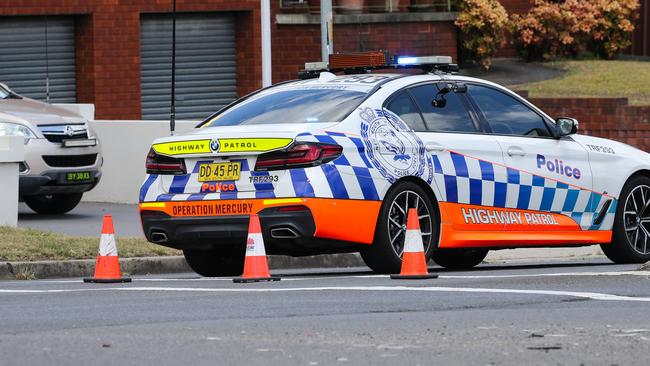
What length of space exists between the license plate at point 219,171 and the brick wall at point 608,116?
13686 millimetres

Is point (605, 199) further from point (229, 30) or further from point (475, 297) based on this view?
point (229, 30)

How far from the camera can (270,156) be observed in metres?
10.9

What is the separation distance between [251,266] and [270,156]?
74 cm

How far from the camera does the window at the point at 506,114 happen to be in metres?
12.3

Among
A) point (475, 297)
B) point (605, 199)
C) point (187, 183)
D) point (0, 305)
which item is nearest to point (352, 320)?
point (475, 297)

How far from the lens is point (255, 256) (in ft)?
35.1

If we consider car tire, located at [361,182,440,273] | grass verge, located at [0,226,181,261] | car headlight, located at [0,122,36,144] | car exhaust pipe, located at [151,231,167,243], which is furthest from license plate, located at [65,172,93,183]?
car tire, located at [361,182,440,273]

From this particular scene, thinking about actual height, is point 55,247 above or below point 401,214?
below

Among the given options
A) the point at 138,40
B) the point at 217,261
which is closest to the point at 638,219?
the point at 217,261

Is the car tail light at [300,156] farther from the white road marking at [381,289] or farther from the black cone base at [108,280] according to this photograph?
the black cone base at [108,280]

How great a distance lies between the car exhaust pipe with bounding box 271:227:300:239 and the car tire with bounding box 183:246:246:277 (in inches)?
→ 44.8

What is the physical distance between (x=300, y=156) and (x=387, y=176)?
27.8 inches

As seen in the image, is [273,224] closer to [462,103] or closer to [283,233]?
[283,233]

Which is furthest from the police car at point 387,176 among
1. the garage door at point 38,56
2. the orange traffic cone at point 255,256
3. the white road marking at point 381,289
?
the garage door at point 38,56
